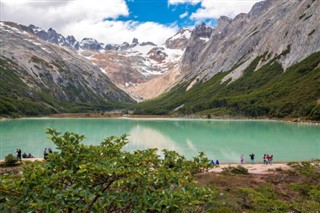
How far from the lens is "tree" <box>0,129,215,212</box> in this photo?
729 cm

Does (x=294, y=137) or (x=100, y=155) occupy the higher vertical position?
(x=100, y=155)

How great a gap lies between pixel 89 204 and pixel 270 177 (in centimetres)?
3361

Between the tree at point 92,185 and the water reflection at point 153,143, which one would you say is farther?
the water reflection at point 153,143

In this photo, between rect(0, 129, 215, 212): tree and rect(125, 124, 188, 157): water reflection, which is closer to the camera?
rect(0, 129, 215, 212): tree

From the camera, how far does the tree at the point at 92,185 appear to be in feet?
23.9

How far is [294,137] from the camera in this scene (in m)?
91.8

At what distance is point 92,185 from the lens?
834cm

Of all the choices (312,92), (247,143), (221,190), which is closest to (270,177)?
(221,190)

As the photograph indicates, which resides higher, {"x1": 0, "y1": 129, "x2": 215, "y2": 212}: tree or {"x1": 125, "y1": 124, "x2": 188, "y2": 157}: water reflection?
{"x1": 0, "y1": 129, "x2": 215, "y2": 212}: tree

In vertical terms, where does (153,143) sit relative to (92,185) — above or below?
below

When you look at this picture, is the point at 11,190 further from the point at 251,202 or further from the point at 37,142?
the point at 37,142

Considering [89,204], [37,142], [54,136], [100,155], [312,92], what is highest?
[312,92]

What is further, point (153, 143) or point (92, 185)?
point (153, 143)

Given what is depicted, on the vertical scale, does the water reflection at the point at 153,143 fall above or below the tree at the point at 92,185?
below
